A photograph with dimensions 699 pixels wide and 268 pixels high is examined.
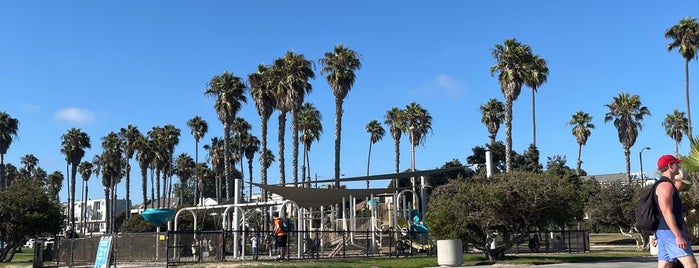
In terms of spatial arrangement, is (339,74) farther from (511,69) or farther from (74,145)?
(74,145)

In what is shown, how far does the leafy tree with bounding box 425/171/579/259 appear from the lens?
76.5 ft

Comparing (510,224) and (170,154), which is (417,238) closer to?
(510,224)

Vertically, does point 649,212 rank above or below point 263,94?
below

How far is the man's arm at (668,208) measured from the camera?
263 inches

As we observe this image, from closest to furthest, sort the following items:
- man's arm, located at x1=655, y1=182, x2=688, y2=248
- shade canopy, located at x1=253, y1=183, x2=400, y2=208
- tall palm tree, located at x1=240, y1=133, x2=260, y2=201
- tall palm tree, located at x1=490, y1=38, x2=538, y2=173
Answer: man's arm, located at x1=655, y1=182, x2=688, y2=248 < shade canopy, located at x1=253, y1=183, x2=400, y2=208 < tall palm tree, located at x1=490, y1=38, x2=538, y2=173 < tall palm tree, located at x1=240, y1=133, x2=260, y2=201

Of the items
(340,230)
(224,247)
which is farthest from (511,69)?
(224,247)

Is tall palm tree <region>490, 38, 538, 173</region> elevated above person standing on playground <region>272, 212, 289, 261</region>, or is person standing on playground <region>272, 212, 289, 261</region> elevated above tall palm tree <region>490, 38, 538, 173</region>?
tall palm tree <region>490, 38, 538, 173</region>

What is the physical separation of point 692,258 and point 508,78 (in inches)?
1571

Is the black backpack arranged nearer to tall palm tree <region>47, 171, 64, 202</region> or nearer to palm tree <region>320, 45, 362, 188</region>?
palm tree <region>320, 45, 362, 188</region>

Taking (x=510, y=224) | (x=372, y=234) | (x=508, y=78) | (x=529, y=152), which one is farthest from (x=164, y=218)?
(x=529, y=152)

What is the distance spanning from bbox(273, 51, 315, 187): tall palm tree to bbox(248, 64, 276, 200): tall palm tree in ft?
2.91

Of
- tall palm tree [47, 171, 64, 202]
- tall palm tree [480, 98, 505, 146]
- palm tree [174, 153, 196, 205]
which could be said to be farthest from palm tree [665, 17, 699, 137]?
tall palm tree [47, 171, 64, 202]

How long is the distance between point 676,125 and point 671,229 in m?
77.9

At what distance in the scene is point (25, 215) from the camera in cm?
3188
